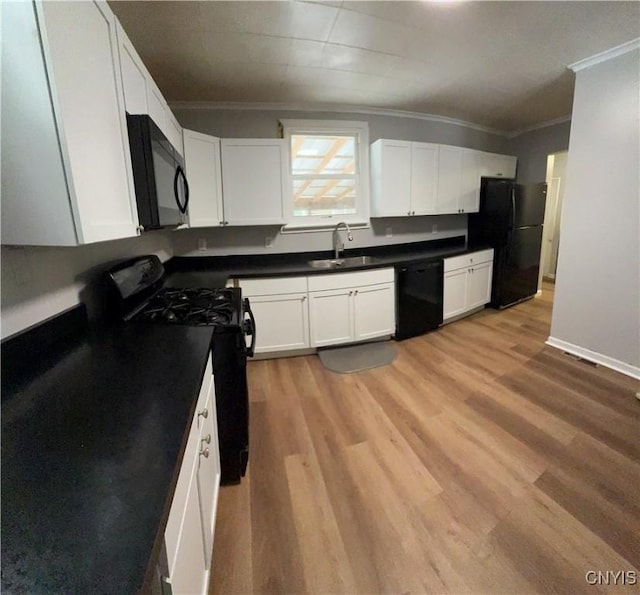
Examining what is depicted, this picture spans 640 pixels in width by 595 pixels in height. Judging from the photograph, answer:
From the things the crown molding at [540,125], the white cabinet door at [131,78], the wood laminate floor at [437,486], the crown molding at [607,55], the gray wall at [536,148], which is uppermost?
the crown molding at [540,125]

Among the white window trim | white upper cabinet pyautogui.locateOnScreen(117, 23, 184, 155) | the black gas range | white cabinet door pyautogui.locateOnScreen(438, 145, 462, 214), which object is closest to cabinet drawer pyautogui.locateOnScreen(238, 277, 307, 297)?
the white window trim

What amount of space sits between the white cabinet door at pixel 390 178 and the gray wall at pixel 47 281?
99.2 inches

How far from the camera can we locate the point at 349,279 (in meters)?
2.77

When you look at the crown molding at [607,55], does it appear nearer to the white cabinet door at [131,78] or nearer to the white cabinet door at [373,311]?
the white cabinet door at [373,311]

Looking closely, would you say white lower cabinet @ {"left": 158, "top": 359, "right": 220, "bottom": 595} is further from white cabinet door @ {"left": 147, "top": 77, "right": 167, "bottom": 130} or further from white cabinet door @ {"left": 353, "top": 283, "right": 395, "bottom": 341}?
white cabinet door @ {"left": 353, "top": 283, "right": 395, "bottom": 341}

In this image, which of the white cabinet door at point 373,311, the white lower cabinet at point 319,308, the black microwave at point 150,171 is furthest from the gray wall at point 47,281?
the white cabinet door at point 373,311

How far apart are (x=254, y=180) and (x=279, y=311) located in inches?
48.9

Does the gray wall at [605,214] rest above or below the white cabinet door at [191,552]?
above

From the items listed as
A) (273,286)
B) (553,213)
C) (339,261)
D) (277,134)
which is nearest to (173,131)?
(277,134)

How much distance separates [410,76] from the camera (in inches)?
97.8

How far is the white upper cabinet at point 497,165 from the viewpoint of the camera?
380 centimetres

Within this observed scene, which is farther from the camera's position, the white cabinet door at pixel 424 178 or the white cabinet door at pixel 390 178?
the white cabinet door at pixel 424 178

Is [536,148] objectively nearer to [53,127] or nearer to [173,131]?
[173,131]

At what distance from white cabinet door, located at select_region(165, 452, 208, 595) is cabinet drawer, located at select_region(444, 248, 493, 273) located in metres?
3.12
